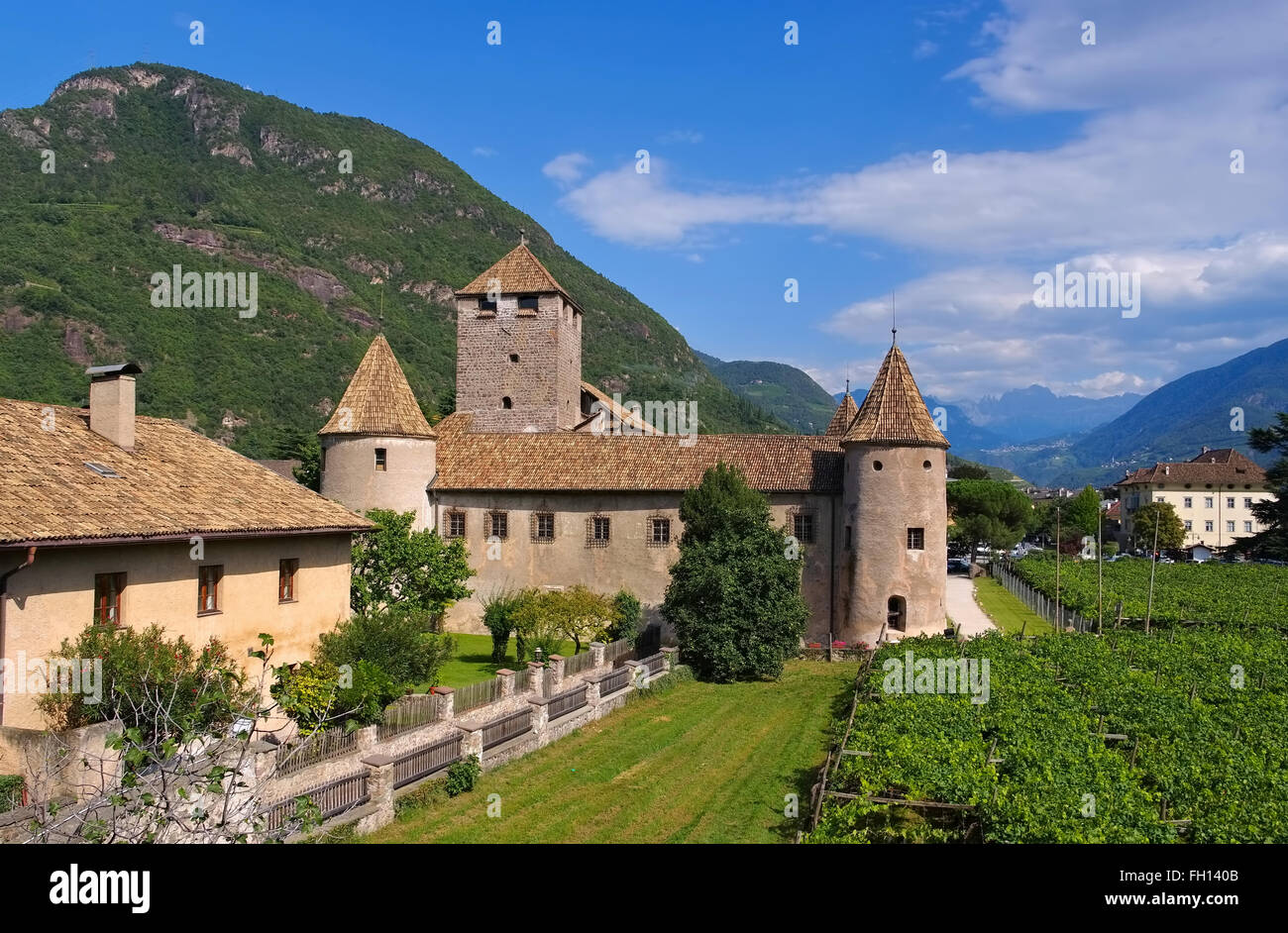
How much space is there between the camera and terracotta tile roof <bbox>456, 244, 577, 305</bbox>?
145 ft

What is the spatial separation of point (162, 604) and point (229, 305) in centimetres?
7839

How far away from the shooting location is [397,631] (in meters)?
21.0

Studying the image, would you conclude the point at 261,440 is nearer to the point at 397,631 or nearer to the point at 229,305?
the point at 229,305

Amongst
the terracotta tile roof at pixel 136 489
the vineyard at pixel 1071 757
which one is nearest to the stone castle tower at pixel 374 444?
the terracotta tile roof at pixel 136 489

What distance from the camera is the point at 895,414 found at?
3234cm

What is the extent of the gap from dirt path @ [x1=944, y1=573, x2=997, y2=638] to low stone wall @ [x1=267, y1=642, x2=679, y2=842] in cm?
1624

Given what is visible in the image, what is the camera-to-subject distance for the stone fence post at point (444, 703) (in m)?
18.9

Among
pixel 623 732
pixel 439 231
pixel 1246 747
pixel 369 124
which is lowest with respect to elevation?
pixel 623 732

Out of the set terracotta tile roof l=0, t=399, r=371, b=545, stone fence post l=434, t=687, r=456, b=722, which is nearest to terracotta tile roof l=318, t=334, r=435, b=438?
terracotta tile roof l=0, t=399, r=371, b=545

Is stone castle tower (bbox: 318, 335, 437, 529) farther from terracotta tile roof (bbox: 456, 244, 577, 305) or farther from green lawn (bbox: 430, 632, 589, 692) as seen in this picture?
terracotta tile roof (bbox: 456, 244, 577, 305)

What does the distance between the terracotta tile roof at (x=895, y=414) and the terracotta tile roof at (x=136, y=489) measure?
734 inches

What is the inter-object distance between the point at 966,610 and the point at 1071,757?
3152 centimetres

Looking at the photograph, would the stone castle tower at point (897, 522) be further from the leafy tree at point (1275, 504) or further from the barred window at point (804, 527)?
the leafy tree at point (1275, 504)

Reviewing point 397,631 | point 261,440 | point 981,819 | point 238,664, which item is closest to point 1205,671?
point 981,819
